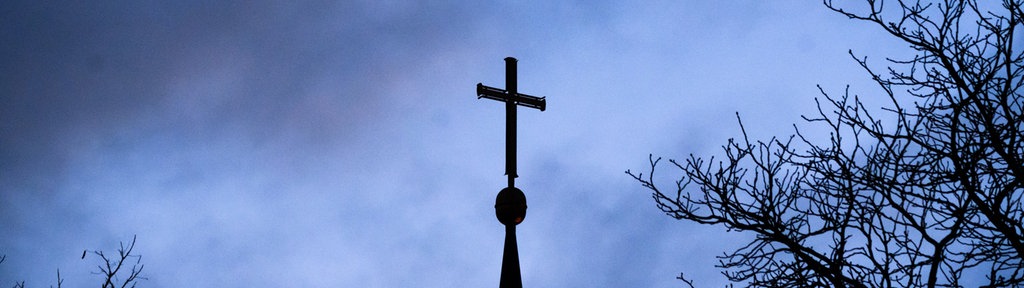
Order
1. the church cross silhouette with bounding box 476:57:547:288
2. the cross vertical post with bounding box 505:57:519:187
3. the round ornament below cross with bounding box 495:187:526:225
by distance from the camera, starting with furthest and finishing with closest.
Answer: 1. the cross vertical post with bounding box 505:57:519:187
2. the round ornament below cross with bounding box 495:187:526:225
3. the church cross silhouette with bounding box 476:57:547:288

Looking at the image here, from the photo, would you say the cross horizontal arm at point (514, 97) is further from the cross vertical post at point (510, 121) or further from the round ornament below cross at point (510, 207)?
the round ornament below cross at point (510, 207)

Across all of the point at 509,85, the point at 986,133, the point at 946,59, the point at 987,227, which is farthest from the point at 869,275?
the point at 509,85

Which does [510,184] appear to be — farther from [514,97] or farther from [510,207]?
[514,97]

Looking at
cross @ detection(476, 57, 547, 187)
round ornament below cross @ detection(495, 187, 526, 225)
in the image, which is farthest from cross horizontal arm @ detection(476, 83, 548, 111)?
round ornament below cross @ detection(495, 187, 526, 225)

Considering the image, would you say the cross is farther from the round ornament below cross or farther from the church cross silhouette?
the round ornament below cross

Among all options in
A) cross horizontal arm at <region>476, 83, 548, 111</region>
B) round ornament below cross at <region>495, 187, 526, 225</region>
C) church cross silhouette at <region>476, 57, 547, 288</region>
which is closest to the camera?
church cross silhouette at <region>476, 57, 547, 288</region>

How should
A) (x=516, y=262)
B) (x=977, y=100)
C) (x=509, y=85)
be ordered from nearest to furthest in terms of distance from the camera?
(x=977, y=100)
(x=516, y=262)
(x=509, y=85)

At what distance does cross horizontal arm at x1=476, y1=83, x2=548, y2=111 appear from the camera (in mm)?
12180

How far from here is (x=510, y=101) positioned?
40.6ft

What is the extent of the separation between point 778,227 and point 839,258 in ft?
1.62

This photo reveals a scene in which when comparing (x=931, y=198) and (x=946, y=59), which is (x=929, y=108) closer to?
(x=946, y=59)

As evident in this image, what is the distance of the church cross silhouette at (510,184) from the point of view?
11.0 meters

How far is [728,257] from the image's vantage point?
7203mm

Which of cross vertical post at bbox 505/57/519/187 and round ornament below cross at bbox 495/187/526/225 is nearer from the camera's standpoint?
round ornament below cross at bbox 495/187/526/225
